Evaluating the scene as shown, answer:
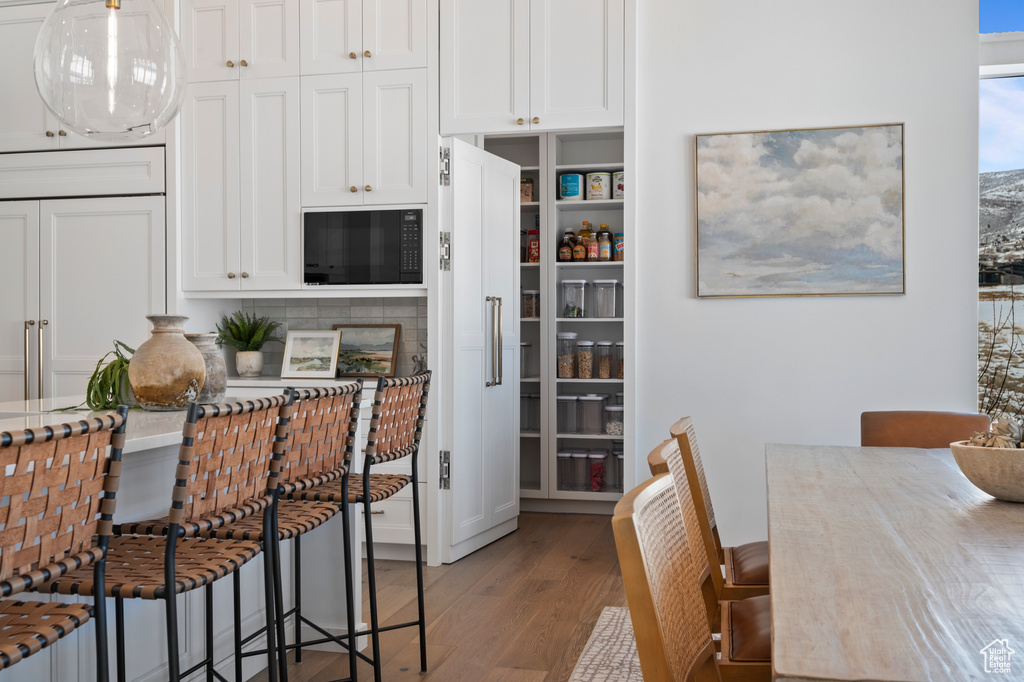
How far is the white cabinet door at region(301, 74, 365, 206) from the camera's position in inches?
165

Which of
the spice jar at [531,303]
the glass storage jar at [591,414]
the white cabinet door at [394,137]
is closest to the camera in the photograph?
the white cabinet door at [394,137]

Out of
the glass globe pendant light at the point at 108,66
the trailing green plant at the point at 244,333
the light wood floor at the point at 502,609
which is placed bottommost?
the light wood floor at the point at 502,609

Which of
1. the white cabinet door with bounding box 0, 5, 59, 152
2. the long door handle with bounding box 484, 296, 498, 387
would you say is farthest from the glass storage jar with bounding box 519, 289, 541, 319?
the white cabinet door with bounding box 0, 5, 59, 152

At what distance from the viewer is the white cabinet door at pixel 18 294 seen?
4.45 metres

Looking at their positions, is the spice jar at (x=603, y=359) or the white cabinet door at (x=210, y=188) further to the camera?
the spice jar at (x=603, y=359)

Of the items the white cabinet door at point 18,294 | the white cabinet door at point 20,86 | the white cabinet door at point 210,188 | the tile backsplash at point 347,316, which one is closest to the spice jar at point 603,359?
the tile backsplash at point 347,316

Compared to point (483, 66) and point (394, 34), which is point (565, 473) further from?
point (394, 34)

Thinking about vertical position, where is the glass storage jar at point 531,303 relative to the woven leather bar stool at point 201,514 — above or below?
above

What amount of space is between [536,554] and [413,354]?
1249 millimetres

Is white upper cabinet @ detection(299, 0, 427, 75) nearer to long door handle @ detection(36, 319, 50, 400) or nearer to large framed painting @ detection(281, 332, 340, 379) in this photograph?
large framed painting @ detection(281, 332, 340, 379)

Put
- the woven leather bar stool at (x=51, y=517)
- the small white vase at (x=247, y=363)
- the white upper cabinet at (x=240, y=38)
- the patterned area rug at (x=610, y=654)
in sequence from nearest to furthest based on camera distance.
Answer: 1. the woven leather bar stool at (x=51, y=517)
2. the patterned area rug at (x=610, y=654)
3. the white upper cabinet at (x=240, y=38)
4. the small white vase at (x=247, y=363)

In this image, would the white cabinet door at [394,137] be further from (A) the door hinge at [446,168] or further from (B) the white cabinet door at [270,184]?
(B) the white cabinet door at [270,184]

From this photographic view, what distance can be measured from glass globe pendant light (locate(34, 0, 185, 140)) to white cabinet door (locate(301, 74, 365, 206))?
1845mm

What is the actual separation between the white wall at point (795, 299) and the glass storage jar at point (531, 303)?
1.62 m
